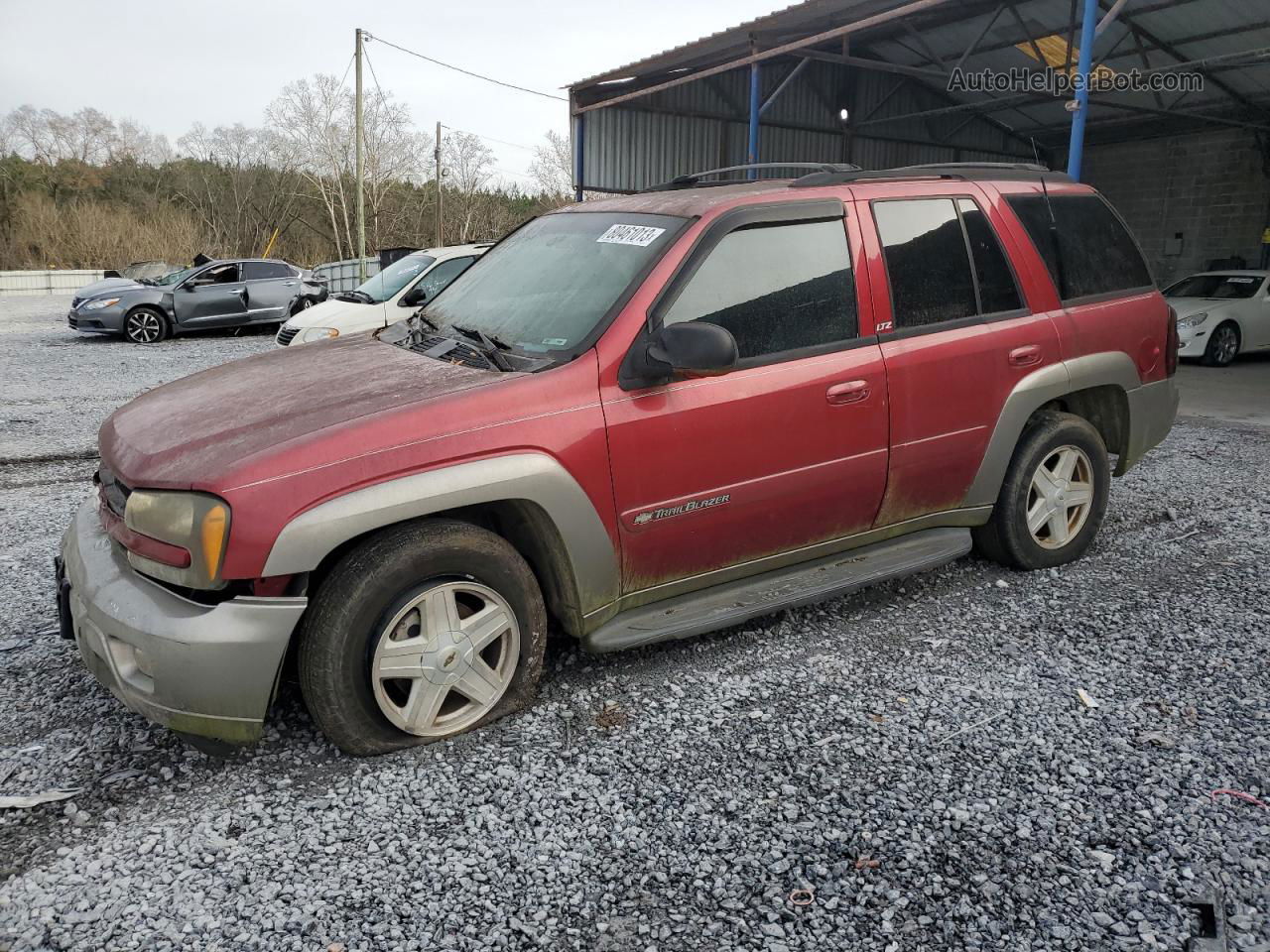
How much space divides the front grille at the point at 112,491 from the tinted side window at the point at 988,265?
11.2 ft

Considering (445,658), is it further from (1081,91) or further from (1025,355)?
(1081,91)

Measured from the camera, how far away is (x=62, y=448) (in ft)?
23.8

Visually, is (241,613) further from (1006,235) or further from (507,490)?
(1006,235)

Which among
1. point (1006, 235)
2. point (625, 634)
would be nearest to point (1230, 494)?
point (1006, 235)

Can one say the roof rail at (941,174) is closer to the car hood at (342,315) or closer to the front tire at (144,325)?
the car hood at (342,315)

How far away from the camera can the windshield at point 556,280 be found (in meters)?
3.26

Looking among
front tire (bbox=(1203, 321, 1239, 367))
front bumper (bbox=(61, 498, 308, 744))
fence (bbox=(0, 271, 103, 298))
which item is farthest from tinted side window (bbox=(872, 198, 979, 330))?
fence (bbox=(0, 271, 103, 298))

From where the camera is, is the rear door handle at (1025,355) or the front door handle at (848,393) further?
the rear door handle at (1025,355)

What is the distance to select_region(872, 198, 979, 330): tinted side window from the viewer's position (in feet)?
12.3

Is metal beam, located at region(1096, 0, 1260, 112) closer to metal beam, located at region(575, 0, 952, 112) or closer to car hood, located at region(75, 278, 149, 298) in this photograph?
metal beam, located at region(575, 0, 952, 112)

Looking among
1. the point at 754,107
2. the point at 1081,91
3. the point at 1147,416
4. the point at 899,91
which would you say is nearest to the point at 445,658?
the point at 1147,416

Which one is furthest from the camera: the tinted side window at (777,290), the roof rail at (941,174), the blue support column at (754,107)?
the blue support column at (754,107)

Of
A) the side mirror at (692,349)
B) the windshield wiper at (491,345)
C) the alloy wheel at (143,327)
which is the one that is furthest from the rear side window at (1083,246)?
the alloy wheel at (143,327)

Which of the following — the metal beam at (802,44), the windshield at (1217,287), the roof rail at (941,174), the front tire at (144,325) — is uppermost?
the metal beam at (802,44)
